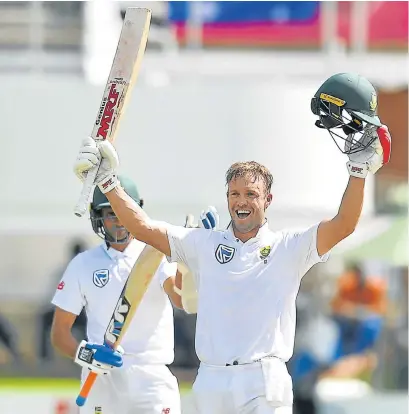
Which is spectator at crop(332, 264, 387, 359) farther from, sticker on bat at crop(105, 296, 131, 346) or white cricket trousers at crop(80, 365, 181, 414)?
sticker on bat at crop(105, 296, 131, 346)

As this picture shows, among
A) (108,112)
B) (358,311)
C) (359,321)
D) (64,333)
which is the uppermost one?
(358,311)

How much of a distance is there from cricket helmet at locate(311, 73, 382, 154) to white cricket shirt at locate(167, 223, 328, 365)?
14.2 inches

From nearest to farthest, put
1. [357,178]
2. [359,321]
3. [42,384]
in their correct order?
[357,178] < [42,384] < [359,321]

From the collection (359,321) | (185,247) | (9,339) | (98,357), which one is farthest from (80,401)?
(9,339)

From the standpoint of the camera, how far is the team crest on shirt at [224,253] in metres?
5.30

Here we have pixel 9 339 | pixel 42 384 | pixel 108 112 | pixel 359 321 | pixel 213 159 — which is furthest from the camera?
pixel 9 339

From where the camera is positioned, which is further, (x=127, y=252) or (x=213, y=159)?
(x=213, y=159)

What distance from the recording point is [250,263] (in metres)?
5.28

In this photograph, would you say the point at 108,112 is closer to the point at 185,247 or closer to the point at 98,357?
the point at 185,247

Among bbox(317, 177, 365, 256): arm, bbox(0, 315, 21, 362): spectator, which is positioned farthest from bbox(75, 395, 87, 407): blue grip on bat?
bbox(0, 315, 21, 362): spectator

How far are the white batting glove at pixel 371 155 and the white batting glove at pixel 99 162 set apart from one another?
2.81 ft

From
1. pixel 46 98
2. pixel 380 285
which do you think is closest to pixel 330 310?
pixel 380 285

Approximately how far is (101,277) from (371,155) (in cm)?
166

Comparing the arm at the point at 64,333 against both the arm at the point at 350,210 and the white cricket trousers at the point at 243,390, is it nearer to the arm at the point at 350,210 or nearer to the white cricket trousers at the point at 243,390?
the white cricket trousers at the point at 243,390
